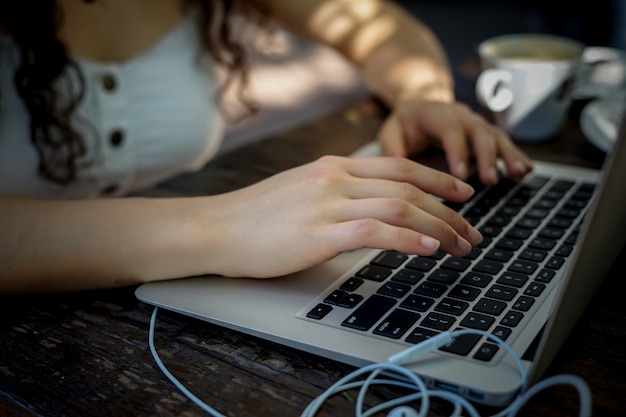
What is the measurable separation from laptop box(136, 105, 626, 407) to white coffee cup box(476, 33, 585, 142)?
0.26 metres

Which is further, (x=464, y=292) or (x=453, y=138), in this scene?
(x=453, y=138)

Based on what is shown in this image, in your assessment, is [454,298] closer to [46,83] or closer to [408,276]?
[408,276]

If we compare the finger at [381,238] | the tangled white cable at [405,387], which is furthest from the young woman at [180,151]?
the tangled white cable at [405,387]

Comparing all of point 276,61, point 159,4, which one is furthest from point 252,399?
point 276,61

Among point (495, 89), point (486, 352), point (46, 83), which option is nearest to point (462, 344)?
point (486, 352)

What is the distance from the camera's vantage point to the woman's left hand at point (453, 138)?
73 cm

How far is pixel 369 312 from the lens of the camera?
49 cm

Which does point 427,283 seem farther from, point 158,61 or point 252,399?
point 158,61

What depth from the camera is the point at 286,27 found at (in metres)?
1.17

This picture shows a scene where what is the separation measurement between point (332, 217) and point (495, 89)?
1.35ft

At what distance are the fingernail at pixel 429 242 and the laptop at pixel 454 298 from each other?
3 cm

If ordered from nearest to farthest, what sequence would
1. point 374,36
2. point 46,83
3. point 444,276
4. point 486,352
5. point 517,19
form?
1. point 486,352
2. point 444,276
3. point 46,83
4. point 374,36
5. point 517,19

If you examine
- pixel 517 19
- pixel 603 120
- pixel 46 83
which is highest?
pixel 46 83

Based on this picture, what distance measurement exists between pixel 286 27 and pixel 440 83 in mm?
331
